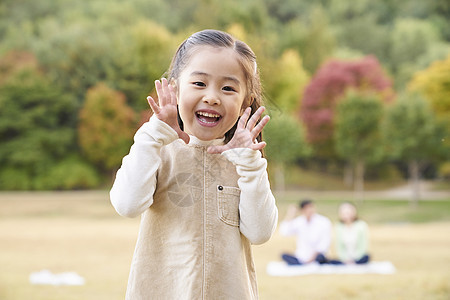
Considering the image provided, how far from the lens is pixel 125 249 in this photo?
9938mm

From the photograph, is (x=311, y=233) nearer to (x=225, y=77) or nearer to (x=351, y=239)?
(x=351, y=239)

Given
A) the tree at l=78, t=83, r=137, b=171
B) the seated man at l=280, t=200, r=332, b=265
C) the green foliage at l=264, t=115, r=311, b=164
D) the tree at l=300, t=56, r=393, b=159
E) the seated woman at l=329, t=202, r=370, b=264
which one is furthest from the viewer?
the tree at l=300, t=56, r=393, b=159

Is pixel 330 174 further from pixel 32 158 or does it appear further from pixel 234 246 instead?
pixel 234 246

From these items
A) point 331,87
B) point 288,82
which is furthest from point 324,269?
point 288,82

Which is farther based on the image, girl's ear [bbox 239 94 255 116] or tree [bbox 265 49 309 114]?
tree [bbox 265 49 309 114]

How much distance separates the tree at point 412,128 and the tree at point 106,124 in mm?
9720

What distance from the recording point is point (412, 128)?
1723 cm

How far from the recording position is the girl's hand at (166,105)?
151cm

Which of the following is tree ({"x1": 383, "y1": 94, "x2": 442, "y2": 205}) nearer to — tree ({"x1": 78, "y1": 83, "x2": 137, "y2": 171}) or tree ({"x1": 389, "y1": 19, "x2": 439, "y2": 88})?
tree ({"x1": 78, "y1": 83, "x2": 137, "y2": 171})

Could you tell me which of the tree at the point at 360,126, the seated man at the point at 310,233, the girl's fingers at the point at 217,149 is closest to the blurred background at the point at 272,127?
the tree at the point at 360,126

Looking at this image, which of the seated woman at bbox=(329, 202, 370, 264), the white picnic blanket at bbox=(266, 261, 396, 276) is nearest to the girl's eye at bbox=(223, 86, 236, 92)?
the white picnic blanket at bbox=(266, 261, 396, 276)

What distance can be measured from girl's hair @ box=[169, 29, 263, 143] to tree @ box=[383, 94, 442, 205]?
1627 centimetres

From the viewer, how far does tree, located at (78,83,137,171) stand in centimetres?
2222

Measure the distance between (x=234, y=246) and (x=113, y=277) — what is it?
18.8 feet
